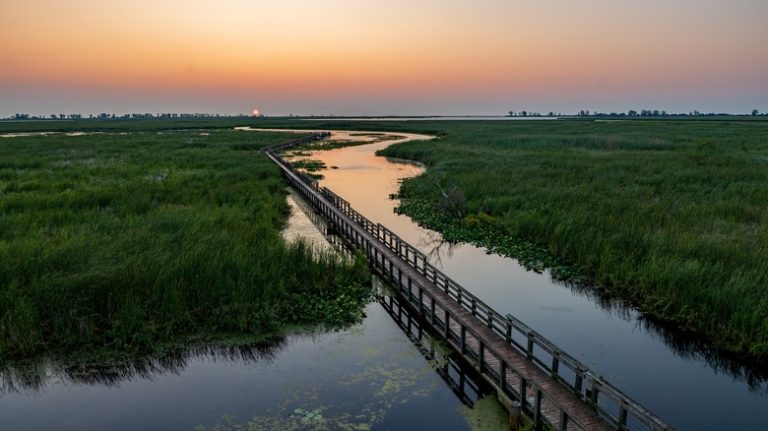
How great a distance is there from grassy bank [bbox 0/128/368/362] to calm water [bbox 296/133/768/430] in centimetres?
568

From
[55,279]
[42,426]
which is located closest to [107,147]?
[55,279]

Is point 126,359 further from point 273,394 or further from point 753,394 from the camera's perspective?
point 753,394

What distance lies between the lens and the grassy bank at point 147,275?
1288 centimetres

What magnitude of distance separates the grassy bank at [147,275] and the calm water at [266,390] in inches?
44.8

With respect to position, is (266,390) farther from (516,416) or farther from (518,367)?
(518,367)

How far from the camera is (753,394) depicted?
11.0 meters

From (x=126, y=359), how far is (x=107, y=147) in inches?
2387

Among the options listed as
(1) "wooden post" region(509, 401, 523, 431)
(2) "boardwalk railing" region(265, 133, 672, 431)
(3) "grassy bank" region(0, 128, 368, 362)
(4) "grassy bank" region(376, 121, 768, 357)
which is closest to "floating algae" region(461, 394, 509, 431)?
(1) "wooden post" region(509, 401, 523, 431)

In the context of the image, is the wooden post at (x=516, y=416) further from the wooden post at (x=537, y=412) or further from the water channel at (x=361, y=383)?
the water channel at (x=361, y=383)

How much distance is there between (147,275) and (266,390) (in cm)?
632

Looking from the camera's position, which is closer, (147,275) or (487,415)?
(487,415)

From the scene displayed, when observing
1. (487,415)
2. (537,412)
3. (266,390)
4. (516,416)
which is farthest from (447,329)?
(266,390)

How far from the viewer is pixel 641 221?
21.8 metres

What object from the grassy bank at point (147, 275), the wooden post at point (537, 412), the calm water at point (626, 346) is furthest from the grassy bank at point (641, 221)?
the grassy bank at point (147, 275)
